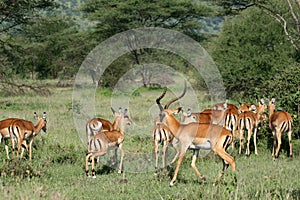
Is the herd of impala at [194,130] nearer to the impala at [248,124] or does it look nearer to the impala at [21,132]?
the impala at [248,124]

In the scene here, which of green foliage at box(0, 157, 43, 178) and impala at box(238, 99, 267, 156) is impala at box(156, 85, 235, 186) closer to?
green foliage at box(0, 157, 43, 178)

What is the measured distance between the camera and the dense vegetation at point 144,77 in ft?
21.4

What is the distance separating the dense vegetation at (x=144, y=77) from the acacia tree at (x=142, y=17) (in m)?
0.05

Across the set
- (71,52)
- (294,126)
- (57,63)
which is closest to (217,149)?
(294,126)

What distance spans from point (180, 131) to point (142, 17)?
64.3 feet

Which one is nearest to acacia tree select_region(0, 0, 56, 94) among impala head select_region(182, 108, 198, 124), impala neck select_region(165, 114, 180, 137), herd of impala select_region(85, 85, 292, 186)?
herd of impala select_region(85, 85, 292, 186)

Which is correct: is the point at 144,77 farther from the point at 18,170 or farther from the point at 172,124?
the point at 18,170

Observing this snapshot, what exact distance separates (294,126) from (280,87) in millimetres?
1279

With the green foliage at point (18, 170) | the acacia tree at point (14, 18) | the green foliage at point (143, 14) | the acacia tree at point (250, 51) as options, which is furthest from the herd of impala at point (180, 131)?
the green foliage at point (143, 14)

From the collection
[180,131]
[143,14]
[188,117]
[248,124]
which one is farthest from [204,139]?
[143,14]

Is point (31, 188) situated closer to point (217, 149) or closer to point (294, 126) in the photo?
point (217, 149)

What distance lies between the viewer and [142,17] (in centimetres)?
2645

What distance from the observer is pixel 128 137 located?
11.1 metres

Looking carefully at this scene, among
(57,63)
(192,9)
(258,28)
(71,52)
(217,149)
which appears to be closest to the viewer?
(217,149)
